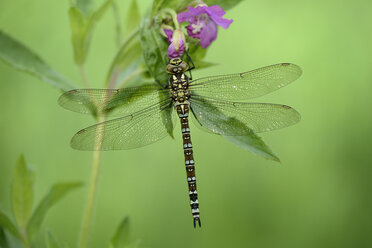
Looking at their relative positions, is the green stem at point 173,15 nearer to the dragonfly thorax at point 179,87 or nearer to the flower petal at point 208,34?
the flower petal at point 208,34

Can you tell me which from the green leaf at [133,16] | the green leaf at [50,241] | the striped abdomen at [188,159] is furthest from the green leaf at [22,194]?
the green leaf at [133,16]

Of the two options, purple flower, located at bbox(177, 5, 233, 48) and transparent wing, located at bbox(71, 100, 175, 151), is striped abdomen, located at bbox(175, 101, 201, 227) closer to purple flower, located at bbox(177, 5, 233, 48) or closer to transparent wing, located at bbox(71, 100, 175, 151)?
transparent wing, located at bbox(71, 100, 175, 151)

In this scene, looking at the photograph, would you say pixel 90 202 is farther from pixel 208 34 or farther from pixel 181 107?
pixel 208 34

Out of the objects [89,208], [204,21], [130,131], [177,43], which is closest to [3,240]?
[89,208]

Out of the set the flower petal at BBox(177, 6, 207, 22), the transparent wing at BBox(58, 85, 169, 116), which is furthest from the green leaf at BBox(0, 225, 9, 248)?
the flower petal at BBox(177, 6, 207, 22)

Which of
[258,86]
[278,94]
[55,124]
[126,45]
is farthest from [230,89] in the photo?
[55,124]
